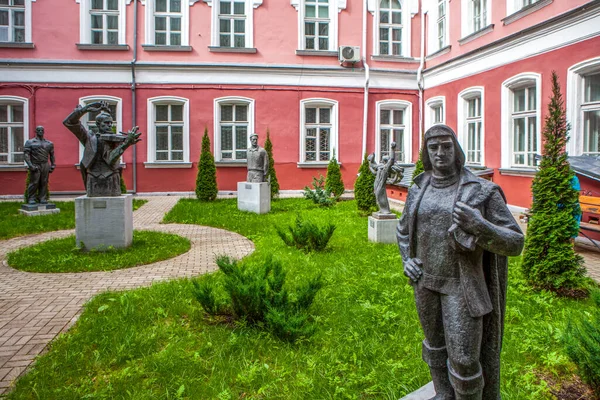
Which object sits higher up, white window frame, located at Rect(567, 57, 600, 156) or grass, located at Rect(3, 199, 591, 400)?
white window frame, located at Rect(567, 57, 600, 156)

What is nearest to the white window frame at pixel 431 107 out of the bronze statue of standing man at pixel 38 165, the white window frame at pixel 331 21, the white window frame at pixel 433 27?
the white window frame at pixel 433 27

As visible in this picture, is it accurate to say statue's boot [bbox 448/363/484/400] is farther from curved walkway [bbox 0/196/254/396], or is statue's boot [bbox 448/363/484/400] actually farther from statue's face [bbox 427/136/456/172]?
curved walkway [bbox 0/196/254/396]

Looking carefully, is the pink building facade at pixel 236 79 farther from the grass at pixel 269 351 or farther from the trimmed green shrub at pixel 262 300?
the trimmed green shrub at pixel 262 300

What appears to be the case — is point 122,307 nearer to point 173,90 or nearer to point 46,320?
point 46,320

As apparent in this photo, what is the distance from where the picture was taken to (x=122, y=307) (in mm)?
4781

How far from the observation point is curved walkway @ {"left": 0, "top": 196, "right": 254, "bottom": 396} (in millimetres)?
3914

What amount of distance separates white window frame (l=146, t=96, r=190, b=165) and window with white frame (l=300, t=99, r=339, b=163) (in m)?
4.48

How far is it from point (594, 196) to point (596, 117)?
2876 mm

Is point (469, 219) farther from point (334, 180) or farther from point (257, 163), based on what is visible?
point (334, 180)

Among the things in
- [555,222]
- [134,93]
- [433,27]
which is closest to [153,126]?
[134,93]

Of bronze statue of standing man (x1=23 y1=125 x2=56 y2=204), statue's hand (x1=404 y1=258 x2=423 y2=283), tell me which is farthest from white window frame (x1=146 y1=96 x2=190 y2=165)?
statue's hand (x1=404 y1=258 x2=423 y2=283)

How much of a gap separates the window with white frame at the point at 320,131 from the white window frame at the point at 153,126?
4480mm

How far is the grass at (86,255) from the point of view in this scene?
663 cm

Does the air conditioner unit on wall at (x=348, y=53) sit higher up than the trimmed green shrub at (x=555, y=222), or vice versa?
the air conditioner unit on wall at (x=348, y=53)
